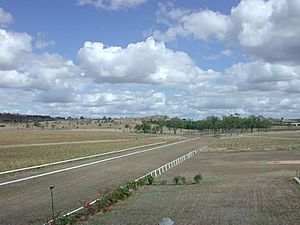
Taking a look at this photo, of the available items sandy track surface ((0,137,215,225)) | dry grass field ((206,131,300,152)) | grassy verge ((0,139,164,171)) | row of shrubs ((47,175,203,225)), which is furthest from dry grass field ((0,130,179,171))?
row of shrubs ((47,175,203,225))

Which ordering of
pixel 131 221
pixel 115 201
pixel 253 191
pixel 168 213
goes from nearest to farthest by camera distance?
pixel 131 221
pixel 168 213
pixel 115 201
pixel 253 191

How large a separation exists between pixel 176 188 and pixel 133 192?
7.92ft

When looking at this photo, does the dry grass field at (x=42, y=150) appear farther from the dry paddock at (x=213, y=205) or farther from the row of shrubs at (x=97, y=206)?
the dry paddock at (x=213, y=205)

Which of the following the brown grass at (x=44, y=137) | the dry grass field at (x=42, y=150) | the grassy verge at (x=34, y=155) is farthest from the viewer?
the brown grass at (x=44, y=137)

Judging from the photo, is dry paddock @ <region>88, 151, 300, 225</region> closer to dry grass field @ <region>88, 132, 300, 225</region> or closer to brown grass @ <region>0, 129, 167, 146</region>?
dry grass field @ <region>88, 132, 300, 225</region>

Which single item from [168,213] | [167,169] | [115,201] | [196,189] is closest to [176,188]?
[196,189]

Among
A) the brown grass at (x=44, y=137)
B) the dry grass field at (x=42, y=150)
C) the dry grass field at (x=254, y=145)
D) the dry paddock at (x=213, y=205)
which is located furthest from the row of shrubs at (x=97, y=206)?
the brown grass at (x=44, y=137)

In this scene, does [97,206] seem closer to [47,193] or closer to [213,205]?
[213,205]

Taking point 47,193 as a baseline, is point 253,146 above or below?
above

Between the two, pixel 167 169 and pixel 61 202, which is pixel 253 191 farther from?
pixel 167 169

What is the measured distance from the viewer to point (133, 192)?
19531 millimetres

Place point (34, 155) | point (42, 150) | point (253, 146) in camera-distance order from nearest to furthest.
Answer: point (34, 155) → point (42, 150) → point (253, 146)

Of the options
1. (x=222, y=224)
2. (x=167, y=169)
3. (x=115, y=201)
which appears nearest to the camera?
(x=222, y=224)

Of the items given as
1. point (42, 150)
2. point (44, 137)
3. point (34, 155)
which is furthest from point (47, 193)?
point (44, 137)
